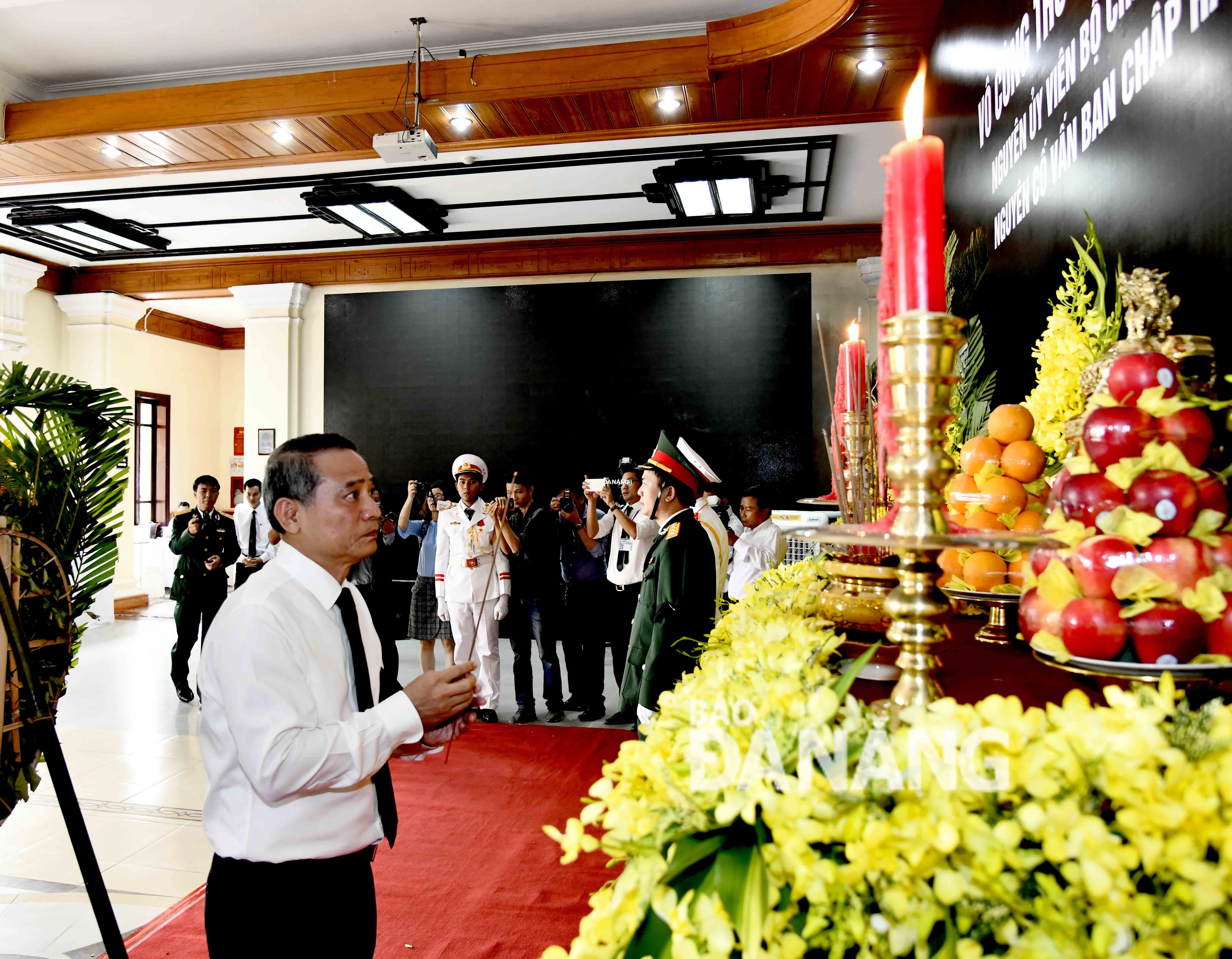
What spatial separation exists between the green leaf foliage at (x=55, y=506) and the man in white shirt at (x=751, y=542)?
387 centimetres

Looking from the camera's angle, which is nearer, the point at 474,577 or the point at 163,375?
the point at 474,577

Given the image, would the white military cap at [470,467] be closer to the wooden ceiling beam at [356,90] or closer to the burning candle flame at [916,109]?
the wooden ceiling beam at [356,90]

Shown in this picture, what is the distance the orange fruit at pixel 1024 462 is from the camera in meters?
1.28

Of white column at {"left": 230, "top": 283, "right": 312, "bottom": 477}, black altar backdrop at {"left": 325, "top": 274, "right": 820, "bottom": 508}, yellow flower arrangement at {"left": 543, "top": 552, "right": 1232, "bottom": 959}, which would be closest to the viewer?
yellow flower arrangement at {"left": 543, "top": 552, "right": 1232, "bottom": 959}

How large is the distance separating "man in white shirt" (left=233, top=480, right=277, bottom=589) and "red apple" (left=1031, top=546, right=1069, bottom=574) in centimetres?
641

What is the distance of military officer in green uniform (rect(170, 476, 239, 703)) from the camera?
227 inches

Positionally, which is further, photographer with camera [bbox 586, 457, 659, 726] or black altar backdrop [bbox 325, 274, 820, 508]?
black altar backdrop [bbox 325, 274, 820, 508]

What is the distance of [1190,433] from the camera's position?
0.84 m

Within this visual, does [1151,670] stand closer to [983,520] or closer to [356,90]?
[983,520]

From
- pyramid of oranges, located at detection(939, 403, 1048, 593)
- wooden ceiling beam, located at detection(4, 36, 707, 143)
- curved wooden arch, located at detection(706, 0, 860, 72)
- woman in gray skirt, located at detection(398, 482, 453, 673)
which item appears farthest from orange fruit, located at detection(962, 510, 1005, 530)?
woman in gray skirt, located at detection(398, 482, 453, 673)

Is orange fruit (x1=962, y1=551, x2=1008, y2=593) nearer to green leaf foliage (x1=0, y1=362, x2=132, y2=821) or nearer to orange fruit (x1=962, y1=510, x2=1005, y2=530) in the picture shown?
orange fruit (x1=962, y1=510, x2=1005, y2=530)

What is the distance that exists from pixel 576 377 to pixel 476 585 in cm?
310

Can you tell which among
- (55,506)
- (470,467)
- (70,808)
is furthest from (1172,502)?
(470,467)

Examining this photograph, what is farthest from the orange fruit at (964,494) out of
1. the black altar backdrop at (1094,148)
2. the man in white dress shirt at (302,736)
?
the man in white dress shirt at (302,736)
